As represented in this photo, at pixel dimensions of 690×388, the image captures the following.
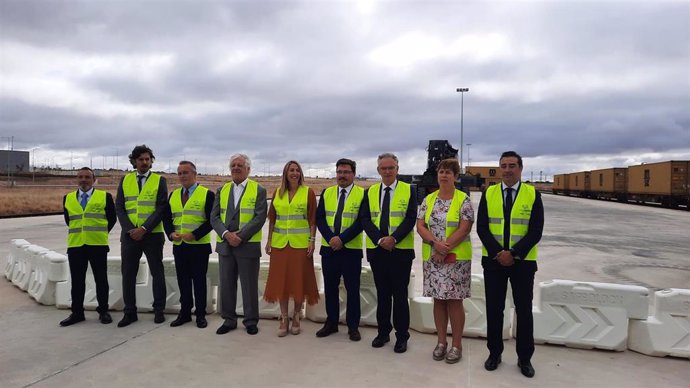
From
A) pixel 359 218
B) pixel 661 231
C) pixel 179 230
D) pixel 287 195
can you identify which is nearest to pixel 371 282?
pixel 359 218

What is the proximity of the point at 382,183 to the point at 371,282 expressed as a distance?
4.15ft

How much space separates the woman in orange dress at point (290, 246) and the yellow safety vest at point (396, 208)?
664 millimetres

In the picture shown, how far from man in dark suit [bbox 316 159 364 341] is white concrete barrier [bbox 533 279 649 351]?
1.91 metres

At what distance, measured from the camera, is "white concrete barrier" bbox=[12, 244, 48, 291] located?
22.2ft

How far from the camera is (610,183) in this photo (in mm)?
43844

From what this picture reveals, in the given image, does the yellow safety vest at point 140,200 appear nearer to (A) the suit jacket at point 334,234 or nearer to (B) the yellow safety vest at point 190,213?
(B) the yellow safety vest at point 190,213

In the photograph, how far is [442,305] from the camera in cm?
446

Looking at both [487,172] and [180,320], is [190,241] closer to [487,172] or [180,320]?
[180,320]

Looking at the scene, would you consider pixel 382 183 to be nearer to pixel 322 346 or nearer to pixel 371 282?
pixel 371 282

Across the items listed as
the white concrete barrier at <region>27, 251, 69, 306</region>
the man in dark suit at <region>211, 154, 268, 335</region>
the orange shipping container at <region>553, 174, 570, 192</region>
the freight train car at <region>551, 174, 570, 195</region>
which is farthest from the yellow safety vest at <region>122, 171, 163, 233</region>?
the orange shipping container at <region>553, 174, 570, 192</region>

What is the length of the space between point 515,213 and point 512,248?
303mm

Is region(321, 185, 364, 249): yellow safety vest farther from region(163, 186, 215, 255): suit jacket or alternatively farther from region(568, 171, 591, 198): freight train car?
region(568, 171, 591, 198): freight train car

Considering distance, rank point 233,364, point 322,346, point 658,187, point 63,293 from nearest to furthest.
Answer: point 233,364, point 322,346, point 63,293, point 658,187

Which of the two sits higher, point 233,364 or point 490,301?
point 490,301
